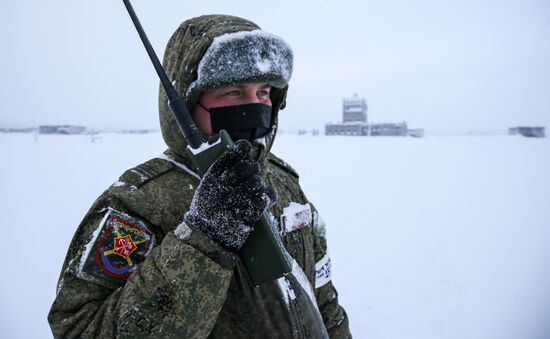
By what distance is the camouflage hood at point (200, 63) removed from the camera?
1.28 meters

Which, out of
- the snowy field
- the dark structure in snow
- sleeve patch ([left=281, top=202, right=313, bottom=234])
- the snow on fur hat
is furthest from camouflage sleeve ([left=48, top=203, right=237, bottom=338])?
the dark structure in snow

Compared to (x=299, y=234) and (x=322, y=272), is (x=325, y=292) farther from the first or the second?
(x=299, y=234)

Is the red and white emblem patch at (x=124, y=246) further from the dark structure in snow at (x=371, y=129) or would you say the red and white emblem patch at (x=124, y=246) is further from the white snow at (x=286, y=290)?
the dark structure in snow at (x=371, y=129)

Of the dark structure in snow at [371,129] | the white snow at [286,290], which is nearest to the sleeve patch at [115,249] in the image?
the white snow at [286,290]

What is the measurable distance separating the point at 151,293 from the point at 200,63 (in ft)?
2.71

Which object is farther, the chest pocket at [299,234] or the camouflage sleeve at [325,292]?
the camouflage sleeve at [325,292]

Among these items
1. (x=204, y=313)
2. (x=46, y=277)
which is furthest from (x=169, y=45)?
(x=46, y=277)

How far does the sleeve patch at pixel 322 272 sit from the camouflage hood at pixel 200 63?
1.97ft

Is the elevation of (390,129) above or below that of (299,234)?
below

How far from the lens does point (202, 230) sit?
0.98m

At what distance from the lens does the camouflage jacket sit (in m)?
0.95

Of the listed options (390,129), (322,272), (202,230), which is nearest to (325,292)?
(322,272)

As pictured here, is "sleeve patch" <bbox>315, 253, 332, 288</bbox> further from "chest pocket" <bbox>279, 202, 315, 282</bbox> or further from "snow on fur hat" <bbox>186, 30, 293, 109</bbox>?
"snow on fur hat" <bbox>186, 30, 293, 109</bbox>

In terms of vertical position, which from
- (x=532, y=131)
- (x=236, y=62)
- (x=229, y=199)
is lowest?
(x=532, y=131)
